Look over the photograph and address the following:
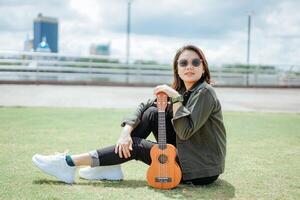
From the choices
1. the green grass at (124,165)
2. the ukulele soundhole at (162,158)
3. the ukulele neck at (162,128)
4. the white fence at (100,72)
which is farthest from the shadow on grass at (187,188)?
the white fence at (100,72)

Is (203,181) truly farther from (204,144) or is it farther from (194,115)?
(194,115)

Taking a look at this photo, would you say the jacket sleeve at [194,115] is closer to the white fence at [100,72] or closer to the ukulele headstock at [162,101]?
the ukulele headstock at [162,101]

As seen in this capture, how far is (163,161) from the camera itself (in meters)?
4.28

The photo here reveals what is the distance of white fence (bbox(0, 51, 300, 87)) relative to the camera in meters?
22.6

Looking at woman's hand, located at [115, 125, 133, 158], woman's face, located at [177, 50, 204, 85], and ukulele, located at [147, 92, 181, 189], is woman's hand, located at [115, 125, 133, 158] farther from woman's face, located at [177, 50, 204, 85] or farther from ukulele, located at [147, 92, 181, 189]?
woman's face, located at [177, 50, 204, 85]

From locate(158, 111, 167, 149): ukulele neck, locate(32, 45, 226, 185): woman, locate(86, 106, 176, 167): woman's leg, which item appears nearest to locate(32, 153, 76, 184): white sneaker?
locate(32, 45, 226, 185): woman

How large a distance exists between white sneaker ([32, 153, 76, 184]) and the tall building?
51.0 metres

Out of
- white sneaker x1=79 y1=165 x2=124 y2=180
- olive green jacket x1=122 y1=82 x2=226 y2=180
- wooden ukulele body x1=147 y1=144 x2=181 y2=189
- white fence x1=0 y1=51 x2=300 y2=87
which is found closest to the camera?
olive green jacket x1=122 y1=82 x2=226 y2=180

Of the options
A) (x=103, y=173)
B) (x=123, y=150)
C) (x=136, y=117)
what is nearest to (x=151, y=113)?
(x=136, y=117)

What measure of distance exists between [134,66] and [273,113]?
1404cm

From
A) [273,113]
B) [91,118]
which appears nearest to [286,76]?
[273,113]

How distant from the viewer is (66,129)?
8.11m

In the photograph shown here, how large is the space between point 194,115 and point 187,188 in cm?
69

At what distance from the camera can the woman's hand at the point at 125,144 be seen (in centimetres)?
433
